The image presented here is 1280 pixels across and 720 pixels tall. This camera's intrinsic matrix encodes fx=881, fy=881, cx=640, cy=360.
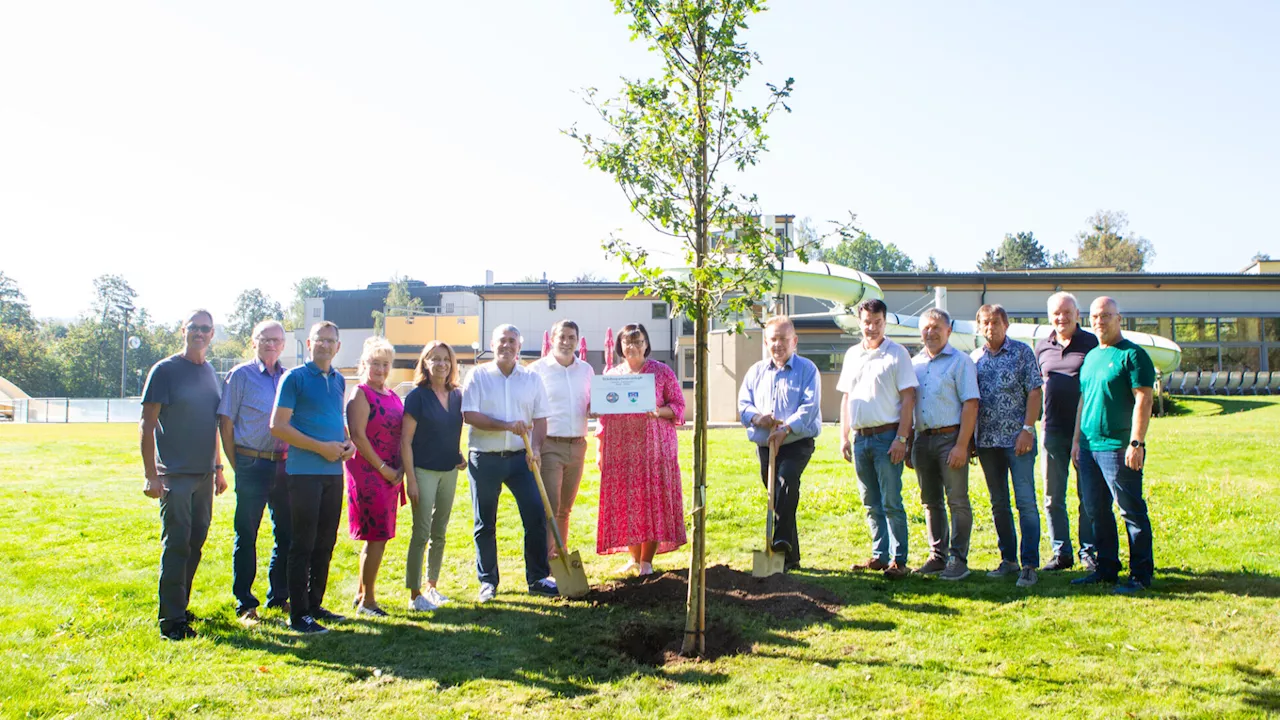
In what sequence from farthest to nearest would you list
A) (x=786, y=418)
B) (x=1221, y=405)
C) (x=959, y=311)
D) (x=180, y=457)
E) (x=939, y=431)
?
(x=959, y=311) → (x=1221, y=405) → (x=786, y=418) → (x=939, y=431) → (x=180, y=457)

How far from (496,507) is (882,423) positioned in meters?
2.70

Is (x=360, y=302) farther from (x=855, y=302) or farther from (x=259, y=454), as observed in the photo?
(x=259, y=454)

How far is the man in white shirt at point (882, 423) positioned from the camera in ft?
19.9

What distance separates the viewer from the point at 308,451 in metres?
5.07

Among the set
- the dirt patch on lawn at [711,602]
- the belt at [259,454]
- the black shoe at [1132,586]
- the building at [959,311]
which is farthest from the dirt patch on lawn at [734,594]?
the building at [959,311]

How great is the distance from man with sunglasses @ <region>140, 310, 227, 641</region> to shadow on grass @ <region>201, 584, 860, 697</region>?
0.34 meters

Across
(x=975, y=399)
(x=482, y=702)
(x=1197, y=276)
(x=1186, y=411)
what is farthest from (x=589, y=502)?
(x=1197, y=276)

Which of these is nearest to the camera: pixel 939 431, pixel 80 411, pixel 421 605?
pixel 421 605

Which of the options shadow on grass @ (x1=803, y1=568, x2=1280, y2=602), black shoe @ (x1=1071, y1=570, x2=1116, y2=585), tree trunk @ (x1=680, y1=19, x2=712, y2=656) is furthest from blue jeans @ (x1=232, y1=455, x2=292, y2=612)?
black shoe @ (x1=1071, y1=570, x2=1116, y2=585)

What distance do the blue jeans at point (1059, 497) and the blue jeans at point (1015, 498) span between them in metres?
0.23

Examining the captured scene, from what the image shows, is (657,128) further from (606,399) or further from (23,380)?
(23,380)

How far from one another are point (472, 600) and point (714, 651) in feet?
6.39

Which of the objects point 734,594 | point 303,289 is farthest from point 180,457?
point 303,289

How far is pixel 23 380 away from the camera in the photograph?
7056 cm
